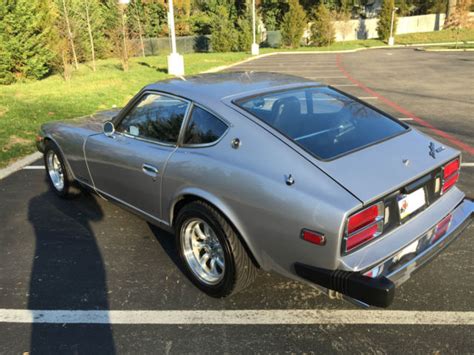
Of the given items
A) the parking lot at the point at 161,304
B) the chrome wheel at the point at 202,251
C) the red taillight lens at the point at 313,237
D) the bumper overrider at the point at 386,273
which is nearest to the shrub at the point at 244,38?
the parking lot at the point at 161,304

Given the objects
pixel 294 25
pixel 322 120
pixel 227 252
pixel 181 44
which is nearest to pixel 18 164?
pixel 227 252

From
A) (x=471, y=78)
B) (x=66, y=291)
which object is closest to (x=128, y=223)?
(x=66, y=291)

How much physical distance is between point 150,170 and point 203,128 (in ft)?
1.88

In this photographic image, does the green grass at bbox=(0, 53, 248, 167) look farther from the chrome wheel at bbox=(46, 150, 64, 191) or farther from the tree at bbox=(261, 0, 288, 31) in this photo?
the tree at bbox=(261, 0, 288, 31)

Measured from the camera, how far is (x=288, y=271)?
8.34 ft

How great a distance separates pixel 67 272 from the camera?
343 cm

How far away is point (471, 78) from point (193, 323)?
51.9 ft

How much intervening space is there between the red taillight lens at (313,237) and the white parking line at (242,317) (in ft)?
2.48

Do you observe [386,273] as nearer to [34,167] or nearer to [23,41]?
[34,167]

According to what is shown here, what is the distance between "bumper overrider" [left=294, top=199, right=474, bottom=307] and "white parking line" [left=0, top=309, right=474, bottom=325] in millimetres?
472

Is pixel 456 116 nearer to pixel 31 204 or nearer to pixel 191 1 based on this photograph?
pixel 31 204

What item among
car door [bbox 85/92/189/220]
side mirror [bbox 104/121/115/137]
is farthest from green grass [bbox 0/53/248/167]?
side mirror [bbox 104/121/115/137]

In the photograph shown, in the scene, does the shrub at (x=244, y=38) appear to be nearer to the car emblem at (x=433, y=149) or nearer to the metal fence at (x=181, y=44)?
the metal fence at (x=181, y=44)

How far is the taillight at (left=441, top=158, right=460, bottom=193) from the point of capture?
2986 mm
